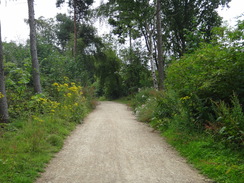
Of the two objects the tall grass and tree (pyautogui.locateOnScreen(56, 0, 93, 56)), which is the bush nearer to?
the tall grass

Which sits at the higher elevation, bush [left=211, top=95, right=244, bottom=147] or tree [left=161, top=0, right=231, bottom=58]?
tree [left=161, top=0, right=231, bottom=58]

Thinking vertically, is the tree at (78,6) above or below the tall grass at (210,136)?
above

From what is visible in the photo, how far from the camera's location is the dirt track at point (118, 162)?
4.39 meters

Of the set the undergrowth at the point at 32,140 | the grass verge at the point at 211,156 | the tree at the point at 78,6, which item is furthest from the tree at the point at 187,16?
the grass verge at the point at 211,156

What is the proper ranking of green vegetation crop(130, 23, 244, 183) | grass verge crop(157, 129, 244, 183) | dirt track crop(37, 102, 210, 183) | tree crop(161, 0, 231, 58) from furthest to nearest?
1. tree crop(161, 0, 231, 58)
2. green vegetation crop(130, 23, 244, 183)
3. dirt track crop(37, 102, 210, 183)
4. grass verge crop(157, 129, 244, 183)

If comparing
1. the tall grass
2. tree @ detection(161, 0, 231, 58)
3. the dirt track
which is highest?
tree @ detection(161, 0, 231, 58)

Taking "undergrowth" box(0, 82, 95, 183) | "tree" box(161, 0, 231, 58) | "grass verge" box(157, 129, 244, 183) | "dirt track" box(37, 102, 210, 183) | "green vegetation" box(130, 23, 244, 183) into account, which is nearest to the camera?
"grass verge" box(157, 129, 244, 183)

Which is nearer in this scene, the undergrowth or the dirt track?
the dirt track

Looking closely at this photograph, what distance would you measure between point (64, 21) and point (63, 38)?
292cm

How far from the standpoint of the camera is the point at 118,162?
5.36 m

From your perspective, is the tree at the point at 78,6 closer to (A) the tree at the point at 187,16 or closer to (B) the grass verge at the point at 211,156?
(A) the tree at the point at 187,16

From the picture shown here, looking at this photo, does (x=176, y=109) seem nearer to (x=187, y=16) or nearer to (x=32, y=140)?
(x=32, y=140)

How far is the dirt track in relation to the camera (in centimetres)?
439

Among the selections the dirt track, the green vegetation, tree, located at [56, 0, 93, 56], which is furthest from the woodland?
tree, located at [56, 0, 93, 56]
